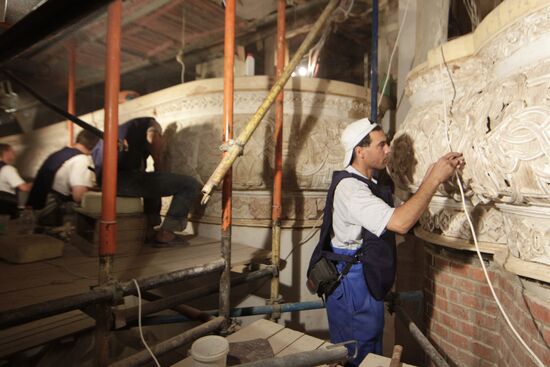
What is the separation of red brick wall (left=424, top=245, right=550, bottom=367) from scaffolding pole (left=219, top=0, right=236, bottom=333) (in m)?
1.39

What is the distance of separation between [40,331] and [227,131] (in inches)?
54.6

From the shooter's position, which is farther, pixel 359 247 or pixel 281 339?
pixel 359 247

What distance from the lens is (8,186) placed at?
3.19 metres

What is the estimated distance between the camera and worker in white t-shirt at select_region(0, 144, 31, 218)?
308cm

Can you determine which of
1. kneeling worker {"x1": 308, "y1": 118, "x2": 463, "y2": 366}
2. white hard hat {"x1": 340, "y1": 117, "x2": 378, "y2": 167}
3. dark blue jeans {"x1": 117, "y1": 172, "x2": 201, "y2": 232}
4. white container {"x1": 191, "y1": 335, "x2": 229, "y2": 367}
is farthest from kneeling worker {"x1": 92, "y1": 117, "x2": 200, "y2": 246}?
white container {"x1": 191, "y1": 335, "x2": 229, "y2": 367}

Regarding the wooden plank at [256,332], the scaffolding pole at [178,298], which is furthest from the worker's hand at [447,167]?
the scaffolding pole at [178,298]

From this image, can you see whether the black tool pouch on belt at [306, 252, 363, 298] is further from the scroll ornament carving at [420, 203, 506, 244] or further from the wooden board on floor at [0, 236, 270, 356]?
the wooden board on floor at [0, 236, 270, 356]

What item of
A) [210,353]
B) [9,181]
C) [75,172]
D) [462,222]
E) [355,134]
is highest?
[355,134]

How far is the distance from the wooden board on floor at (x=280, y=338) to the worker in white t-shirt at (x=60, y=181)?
2083 mm

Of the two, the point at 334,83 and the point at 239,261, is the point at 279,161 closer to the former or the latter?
the point at 239,261

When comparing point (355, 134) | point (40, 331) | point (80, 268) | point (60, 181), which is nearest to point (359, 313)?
point (355, 134)

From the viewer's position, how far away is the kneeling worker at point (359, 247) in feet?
5.55

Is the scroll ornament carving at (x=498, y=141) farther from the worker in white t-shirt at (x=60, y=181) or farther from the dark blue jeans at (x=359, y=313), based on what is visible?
the worker in white t-shirt at (x=60, y=181)

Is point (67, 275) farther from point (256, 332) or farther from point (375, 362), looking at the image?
point (375, 362)
